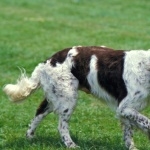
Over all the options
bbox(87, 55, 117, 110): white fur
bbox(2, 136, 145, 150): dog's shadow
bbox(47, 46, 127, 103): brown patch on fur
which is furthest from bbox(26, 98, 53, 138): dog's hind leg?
bbox(87, 55, 117, 110): white fur

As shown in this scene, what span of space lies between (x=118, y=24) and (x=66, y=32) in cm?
287

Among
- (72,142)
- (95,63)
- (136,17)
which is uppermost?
(95,63)

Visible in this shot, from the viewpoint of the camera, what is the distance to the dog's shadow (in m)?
7.73

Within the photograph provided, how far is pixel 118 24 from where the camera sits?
21.2 meters

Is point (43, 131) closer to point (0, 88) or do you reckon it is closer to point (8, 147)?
point (8, 147)

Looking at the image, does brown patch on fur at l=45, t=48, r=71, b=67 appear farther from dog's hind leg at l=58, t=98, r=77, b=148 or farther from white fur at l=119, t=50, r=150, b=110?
white fur at l=119, t=50, r=150, b=110

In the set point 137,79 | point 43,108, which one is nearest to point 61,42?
point 43,108

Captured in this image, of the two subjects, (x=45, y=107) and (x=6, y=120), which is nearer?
(x=45, y=107)

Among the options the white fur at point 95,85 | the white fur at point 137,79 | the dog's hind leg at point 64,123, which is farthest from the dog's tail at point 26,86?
the white fur at point 137,79

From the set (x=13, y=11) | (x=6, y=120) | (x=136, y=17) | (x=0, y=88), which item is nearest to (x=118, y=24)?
(x=136, y=17)

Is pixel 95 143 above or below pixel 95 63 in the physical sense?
below

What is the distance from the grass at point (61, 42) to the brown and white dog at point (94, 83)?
0.40 m

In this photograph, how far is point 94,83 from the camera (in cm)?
774

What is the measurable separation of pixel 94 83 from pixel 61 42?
928cm
